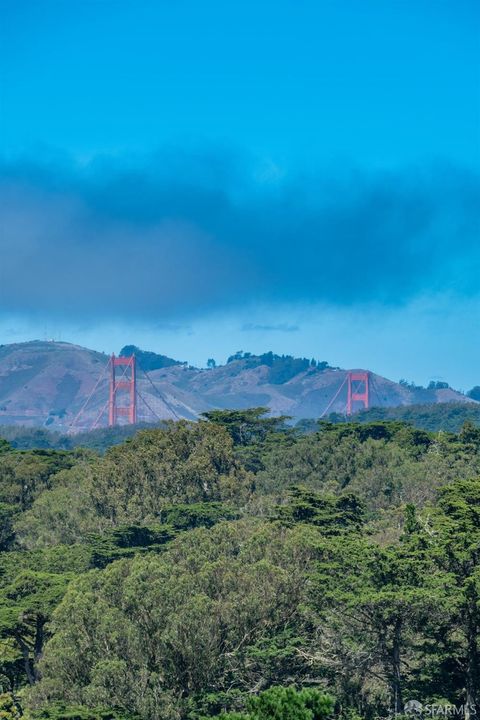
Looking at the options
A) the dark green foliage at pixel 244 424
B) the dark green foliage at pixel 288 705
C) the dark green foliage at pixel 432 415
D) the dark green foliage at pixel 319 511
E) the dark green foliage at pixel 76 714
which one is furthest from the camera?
the dark green foliage at pixel 432 415

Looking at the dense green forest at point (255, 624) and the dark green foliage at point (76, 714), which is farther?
the dense green forest at point (255, 624)

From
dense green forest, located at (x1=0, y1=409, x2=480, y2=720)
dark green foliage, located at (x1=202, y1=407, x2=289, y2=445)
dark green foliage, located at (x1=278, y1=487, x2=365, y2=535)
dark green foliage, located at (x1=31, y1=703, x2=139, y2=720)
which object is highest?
dark green foliage, located at (x1=202, y1=407, x2=289, y2=445)

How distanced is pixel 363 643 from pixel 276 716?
31.9 ft

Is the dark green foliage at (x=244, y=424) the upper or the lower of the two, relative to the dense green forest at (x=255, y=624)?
upper

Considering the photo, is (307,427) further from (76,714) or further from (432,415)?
(76,714)

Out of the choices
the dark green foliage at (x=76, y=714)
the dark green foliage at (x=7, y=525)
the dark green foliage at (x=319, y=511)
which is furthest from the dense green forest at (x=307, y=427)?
the dark green foliage at (x=76, y=714)

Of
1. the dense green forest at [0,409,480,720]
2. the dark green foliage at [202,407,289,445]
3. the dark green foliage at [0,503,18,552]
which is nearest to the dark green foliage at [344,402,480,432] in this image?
the dark green foliage at [202,407,289,445]

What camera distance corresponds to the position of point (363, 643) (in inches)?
1022

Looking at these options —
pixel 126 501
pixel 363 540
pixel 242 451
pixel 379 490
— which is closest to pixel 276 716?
pixel 363 540

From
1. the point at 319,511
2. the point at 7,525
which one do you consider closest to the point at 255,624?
the point at 319,511

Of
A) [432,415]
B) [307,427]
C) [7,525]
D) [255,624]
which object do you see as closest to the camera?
[255,624]

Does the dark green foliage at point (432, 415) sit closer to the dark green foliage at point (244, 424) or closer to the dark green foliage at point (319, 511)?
the dark green foliage at point (244, 424)

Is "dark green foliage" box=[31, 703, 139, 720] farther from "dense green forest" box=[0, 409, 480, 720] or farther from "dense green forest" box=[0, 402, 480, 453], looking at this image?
"dense green forest" box=[0, 402, 480, 453]

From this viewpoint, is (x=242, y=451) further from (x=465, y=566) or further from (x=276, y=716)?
(x=276, y=716)
